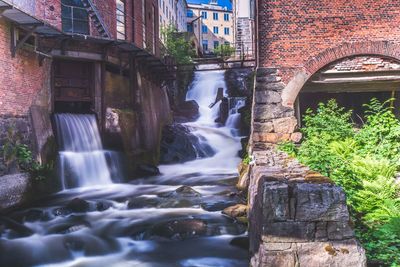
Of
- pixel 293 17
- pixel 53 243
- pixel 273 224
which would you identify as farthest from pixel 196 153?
pixel 273 224

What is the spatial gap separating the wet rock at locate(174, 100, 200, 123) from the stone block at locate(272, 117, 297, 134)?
566 inches

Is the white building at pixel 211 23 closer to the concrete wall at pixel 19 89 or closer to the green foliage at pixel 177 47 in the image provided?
the green foliage at pixel 177 47

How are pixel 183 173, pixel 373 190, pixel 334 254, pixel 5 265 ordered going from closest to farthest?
pixel 334 254 → pixel 5 265 → pixel 373 190 → pixel 183 173

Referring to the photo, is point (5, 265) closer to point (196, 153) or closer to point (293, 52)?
point (293, 52)

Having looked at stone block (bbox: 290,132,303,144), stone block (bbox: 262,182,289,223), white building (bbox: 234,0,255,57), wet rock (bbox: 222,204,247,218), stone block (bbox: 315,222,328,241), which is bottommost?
wet rock (bbox: 222,204,247,218)

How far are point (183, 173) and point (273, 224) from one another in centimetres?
1144

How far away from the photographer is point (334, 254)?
369 centimetres

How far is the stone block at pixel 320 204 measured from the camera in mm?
3770

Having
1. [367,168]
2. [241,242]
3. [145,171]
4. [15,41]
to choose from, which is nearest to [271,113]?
[367,168]

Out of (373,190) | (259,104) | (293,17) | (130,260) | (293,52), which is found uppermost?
(293,17)

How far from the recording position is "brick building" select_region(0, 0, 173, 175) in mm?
9930

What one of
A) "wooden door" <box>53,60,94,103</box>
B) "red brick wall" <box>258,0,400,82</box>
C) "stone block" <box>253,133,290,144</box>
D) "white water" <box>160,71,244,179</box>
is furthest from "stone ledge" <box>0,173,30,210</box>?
"red brick wall" <box>258,0,400,82</box>

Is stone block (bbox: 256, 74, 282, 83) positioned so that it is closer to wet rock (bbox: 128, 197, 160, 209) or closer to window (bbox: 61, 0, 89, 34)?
wet rock (bbox: 128, 197, 160, 209)

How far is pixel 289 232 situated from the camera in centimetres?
383
